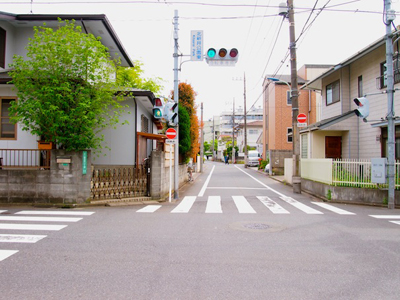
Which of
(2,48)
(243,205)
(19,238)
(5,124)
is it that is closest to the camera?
(19,238)

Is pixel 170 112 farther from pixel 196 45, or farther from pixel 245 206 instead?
pixel 245 206

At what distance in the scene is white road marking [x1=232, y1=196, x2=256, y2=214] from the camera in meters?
9.82

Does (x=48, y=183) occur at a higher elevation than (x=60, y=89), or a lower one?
lower

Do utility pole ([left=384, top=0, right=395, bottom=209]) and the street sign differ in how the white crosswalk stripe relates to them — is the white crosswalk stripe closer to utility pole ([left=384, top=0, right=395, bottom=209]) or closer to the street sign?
utility pole ([left=384, top=0, right=395, bottom=209])

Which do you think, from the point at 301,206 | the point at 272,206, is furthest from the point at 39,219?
the point at 301,206

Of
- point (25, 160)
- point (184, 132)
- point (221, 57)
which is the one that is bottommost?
point (25, 160)

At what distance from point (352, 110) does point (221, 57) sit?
968 cm

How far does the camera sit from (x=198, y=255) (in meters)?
5.36

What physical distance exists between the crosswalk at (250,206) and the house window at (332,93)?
27.4 feet

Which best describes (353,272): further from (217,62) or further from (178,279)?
(217,62)

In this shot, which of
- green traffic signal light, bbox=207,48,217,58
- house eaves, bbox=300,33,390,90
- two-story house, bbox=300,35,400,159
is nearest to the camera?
green traffic signal light, bbox=207,48,217,58

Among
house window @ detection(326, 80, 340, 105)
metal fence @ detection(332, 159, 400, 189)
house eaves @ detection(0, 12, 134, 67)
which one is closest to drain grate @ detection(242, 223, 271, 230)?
metal fence @ detection(332, 159, 400, 189)

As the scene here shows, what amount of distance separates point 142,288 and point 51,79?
28.4ft

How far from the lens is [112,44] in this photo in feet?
57.4
